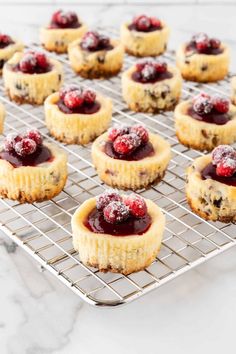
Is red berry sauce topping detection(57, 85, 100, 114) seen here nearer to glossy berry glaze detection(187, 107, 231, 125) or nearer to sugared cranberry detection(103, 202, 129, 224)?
glossy berry glaze detection(187, 107, 231, 125)

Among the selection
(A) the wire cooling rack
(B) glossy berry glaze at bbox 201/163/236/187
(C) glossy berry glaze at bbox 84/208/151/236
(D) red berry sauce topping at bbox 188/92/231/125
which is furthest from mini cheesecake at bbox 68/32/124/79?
(C) glossy berry glaze at bbox 84/208/151/236

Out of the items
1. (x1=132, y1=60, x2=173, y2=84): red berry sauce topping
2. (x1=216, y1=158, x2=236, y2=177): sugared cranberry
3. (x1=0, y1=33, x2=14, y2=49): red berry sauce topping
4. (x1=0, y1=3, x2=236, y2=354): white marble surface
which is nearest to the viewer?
(x1=0, y1=3, x2=236, y2=354): white marble surface

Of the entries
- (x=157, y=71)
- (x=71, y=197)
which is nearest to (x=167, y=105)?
(x=157, y=71)

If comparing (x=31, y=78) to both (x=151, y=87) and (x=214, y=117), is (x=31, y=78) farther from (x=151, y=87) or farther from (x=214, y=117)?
(x=214, y=117)

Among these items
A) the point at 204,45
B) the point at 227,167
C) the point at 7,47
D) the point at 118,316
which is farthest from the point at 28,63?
the point at 118,316

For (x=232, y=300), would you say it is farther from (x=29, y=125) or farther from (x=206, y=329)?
(x=29, y=125)

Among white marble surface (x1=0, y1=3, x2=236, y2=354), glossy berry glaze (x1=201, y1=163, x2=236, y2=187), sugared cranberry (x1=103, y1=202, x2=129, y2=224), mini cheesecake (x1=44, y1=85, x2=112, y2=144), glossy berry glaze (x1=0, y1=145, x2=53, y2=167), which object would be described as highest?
sugared cranberry (x1=103, y1=202, x2=129, y2=224)

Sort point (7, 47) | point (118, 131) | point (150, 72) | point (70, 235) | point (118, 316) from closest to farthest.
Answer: point (118, 316) < point (70, 235) < point (118, 131) < point (150, 72) < point (7, 47)
